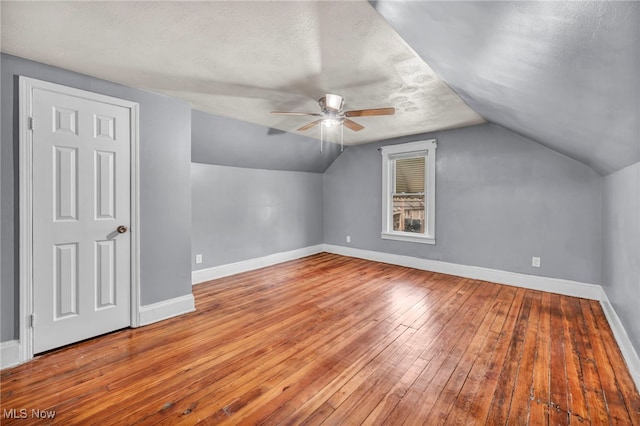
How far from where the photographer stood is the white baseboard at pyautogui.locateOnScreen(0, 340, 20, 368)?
80.9 inches

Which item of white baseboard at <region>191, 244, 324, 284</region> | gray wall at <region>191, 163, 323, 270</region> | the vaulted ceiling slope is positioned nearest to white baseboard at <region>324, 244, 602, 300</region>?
white baseboard at <region>191, 244, 324, 284</region>

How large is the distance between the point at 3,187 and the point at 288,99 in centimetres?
247

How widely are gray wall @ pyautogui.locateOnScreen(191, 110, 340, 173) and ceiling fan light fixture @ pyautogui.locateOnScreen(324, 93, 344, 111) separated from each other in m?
0.98

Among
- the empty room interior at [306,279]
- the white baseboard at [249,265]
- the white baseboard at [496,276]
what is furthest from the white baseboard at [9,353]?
the white baseboard at [496,276]

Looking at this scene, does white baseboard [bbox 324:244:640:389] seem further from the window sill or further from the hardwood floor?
the window sill

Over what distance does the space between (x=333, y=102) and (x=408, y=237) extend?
9.98ft

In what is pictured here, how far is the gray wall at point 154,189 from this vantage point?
2113mm

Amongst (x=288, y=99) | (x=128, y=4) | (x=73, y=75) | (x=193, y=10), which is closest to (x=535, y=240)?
(x=288, y=99)

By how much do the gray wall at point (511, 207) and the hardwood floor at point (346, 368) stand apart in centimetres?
69

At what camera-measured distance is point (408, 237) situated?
495 centimetres

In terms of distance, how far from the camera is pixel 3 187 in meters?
2.08

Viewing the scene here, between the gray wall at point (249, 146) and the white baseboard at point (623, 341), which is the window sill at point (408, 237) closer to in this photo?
the gray wall at point (249, 146)

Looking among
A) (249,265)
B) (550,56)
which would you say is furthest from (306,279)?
(550,56)

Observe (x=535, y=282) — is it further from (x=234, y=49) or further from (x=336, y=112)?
(x=234, y=49)
